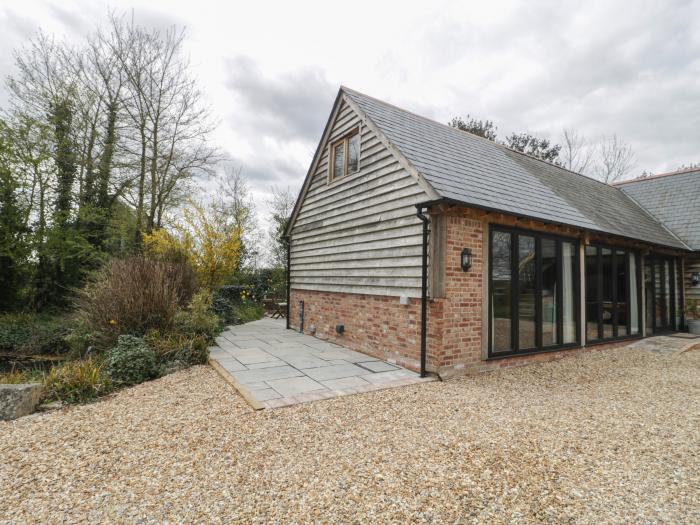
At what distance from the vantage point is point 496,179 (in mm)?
6805

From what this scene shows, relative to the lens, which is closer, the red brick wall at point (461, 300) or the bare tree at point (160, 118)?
the red brick wall at point (461, 300)

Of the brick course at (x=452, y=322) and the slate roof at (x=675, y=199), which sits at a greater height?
the slate roof at (x=675, y=199)

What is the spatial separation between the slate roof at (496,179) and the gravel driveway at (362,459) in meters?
2.94

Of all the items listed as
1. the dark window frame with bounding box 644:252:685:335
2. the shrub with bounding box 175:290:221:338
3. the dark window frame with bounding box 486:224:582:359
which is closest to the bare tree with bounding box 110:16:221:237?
the shrub with bounding box 175:290:221:338

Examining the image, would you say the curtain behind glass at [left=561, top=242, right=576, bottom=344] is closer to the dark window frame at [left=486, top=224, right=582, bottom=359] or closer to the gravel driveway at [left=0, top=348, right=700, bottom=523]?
the dark window frame at [left=486, top=224, right=582, bottom=359]

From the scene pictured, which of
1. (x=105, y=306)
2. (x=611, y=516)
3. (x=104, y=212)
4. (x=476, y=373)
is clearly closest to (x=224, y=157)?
(x=104, y=212)

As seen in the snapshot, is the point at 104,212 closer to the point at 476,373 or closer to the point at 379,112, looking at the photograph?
the point at 379,112

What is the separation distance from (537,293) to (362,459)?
4695mm

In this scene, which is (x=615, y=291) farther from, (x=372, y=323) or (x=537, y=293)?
(x=372, y=323)

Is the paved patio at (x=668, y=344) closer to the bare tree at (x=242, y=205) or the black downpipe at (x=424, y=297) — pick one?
the black downpipe at (x=424, y=297)

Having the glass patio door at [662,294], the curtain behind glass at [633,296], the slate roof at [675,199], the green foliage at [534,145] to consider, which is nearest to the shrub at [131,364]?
the curtain behind glass at [633,296]

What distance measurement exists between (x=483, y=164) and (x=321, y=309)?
492 cm

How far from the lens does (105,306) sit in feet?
21.0

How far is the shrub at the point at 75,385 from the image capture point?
4.25m
